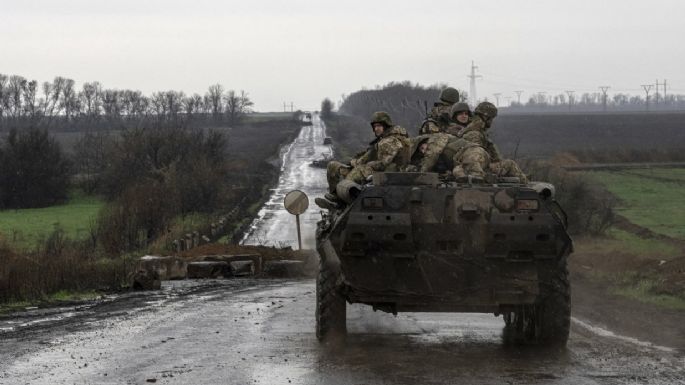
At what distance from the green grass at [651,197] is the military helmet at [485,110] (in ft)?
70.8

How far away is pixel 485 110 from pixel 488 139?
0.38 meters

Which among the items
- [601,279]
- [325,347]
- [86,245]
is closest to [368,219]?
[325,347]

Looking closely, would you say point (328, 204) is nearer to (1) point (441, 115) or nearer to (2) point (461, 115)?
(2) point (461, 115)

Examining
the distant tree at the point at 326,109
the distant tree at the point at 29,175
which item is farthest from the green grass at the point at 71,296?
the distant tree at the point at 326,109

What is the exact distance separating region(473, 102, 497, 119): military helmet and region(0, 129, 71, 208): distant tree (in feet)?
193

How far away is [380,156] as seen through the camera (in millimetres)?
13758

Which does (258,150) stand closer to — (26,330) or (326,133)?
(326,133)

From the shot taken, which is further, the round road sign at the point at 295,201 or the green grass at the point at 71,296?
the round road sign at the point at 295,201

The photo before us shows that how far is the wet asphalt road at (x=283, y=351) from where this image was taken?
33.5ft

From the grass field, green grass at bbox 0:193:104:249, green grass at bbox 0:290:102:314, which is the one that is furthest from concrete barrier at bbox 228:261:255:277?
green grass at bbox 0:193:104:249

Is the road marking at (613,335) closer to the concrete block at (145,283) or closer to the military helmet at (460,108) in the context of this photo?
the military helmet at (460,108)

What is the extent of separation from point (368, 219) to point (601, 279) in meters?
12.0

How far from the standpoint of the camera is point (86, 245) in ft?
115

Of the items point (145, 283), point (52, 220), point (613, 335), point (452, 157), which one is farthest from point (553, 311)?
point (52, 220)
